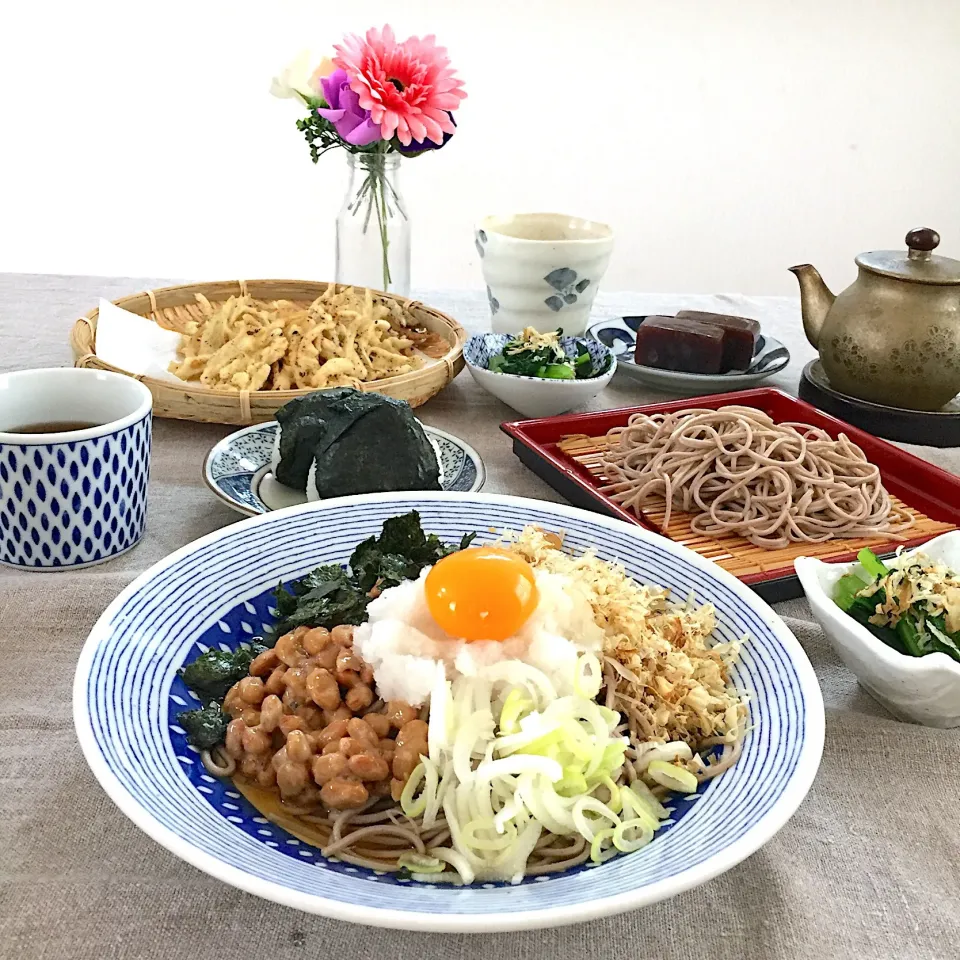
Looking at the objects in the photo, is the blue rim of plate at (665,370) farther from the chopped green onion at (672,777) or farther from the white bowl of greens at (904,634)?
the chopped green onion at (672,777)

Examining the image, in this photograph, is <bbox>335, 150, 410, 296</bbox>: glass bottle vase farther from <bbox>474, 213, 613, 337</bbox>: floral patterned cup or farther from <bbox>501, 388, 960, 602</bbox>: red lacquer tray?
<bbox>501, 388, 960, 602</bbox>: red lacquer tray

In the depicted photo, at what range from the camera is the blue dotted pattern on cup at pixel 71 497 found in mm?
1538

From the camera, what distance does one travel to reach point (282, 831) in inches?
42.2

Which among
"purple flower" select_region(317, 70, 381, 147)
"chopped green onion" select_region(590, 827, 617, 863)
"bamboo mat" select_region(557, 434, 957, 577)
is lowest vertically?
"bamboo mat" select_region(557, 434, 957, 577)

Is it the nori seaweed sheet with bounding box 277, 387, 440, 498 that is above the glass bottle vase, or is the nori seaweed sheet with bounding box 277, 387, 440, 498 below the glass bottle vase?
below

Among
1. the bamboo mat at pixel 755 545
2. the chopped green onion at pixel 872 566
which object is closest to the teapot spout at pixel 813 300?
the bamboo mat at pixel 755 545

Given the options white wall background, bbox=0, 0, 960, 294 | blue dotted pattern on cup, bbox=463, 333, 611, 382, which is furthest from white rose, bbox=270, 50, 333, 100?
white wall background, bbox=0, 0, 960, 294

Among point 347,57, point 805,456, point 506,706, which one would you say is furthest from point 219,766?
point 347,57

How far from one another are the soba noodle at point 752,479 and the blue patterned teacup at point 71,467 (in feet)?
2.89

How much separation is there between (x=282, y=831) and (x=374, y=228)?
1957 mm

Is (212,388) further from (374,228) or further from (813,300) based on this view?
(813,300)

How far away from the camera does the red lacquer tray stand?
1.75 m

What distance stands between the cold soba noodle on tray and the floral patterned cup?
1.36 metres

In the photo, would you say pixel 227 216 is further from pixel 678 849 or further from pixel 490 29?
pixel 678 849
